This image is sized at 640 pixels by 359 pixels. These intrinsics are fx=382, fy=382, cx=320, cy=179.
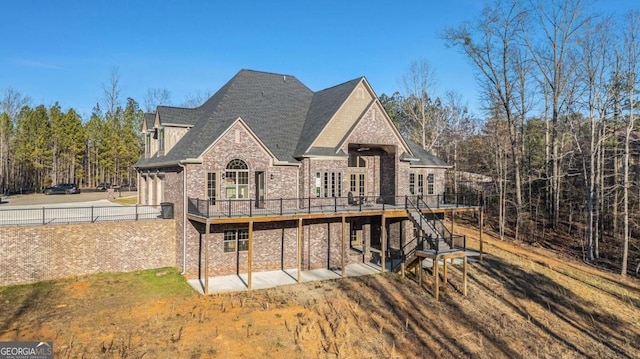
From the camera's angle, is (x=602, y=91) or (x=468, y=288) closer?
(x=468, y=288)

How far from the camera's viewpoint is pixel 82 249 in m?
16.0

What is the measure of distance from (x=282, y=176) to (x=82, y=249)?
9268mm

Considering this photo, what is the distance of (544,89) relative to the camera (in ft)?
106

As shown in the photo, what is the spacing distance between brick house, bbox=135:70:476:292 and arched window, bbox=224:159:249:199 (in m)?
0.05

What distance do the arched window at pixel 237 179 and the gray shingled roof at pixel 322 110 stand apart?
3.09 metres

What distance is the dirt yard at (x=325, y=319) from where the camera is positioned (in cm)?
1141

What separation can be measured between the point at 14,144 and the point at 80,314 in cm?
5247

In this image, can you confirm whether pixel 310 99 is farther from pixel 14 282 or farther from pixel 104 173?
pixel 104 173

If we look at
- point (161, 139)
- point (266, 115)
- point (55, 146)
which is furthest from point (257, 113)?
point (55, 146)

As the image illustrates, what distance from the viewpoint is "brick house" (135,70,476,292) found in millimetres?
17344

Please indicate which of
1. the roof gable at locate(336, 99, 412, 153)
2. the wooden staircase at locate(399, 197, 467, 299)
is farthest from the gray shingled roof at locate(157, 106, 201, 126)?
the wooden staircase at locate(399, 197, 467, 299)

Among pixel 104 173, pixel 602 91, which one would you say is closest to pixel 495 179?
pixel 602 91

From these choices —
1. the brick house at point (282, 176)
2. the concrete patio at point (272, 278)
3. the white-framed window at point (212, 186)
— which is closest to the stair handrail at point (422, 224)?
the brick house at point (282, 176)

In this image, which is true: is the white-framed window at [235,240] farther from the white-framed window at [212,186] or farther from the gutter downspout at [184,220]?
the gutter downspout at [184,220]
